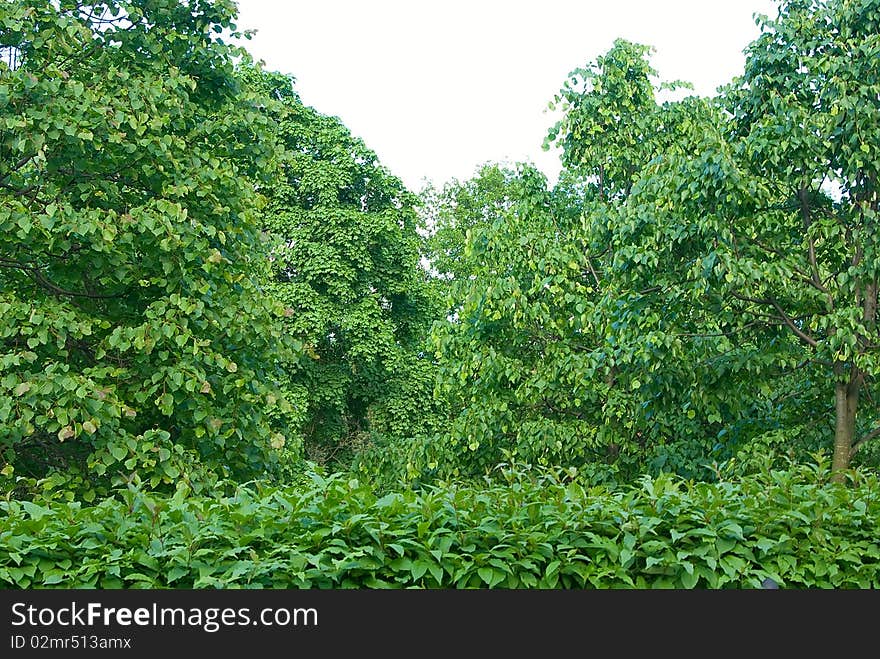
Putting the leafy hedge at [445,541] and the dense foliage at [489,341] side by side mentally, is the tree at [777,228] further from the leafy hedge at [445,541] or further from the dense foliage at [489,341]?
the leafy hedge at [445,541]

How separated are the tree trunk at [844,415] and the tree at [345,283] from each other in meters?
16.1

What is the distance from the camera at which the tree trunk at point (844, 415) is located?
1098cm

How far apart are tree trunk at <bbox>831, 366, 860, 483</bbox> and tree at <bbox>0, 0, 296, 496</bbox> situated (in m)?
6.47

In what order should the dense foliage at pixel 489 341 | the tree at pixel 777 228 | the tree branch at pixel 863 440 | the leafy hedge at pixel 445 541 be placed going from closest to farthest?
the leafy hedge at pixel 445 541 → the dense foliage at pixel 489 341 → the tree at pixel 777 228 → the tree branch at pixel 863 440

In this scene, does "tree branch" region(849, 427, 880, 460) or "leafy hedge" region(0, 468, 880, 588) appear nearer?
"leafy hedge" region(0, 468, 880, 588)

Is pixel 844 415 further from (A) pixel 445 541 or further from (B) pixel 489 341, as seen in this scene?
(A) pixel 445 541

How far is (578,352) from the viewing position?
15219 mm

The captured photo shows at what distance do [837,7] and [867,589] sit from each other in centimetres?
780

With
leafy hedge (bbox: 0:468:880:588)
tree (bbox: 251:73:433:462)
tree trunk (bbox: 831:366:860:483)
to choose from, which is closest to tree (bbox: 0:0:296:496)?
leafy hedge (bbox: 0:468:880:588)

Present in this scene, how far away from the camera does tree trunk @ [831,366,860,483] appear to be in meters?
11.0

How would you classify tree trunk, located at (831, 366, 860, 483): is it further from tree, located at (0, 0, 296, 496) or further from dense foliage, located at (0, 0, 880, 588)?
tree, located at (0, 0, 296, 496)

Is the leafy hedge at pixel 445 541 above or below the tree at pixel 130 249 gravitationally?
below

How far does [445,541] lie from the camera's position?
506 cm

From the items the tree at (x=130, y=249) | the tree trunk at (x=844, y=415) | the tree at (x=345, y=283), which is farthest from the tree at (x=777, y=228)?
the tree at (x=345, y=283)
